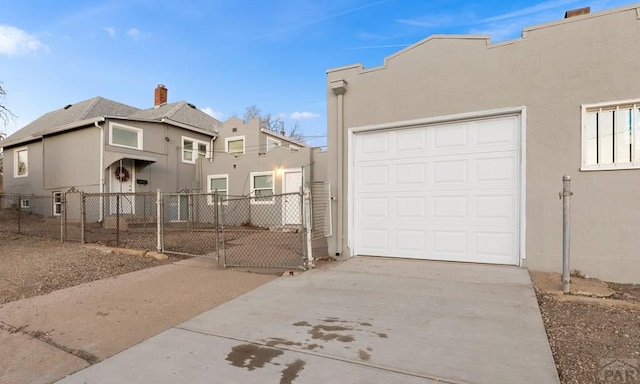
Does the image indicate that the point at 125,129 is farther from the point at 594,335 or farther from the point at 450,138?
the point at 594,335

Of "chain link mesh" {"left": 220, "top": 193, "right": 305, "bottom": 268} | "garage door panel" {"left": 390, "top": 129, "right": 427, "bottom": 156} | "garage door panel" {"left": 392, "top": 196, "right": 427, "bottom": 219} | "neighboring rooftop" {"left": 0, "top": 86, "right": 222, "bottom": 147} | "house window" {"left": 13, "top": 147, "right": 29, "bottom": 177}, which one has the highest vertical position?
"neighboring rooftop" {"left": 0, "top": 86, "right": 222, "bottom": 147}

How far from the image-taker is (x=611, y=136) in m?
4.96

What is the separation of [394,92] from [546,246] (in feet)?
12.1

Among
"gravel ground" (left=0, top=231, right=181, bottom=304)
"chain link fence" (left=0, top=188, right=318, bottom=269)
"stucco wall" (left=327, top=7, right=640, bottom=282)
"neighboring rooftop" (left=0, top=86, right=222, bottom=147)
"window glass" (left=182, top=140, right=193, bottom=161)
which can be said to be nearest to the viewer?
"stucco wall" (left=327, top=7, right=640, bottom=282)

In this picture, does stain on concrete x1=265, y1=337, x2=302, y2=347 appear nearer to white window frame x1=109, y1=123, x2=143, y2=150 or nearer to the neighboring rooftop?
white window frame x1=109, y1=123, x2=143, y2=150

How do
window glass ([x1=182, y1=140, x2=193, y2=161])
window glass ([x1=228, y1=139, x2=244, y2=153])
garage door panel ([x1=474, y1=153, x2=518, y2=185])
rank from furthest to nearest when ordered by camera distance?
window glass ([x1=228, y1=139, x2=244, y2=153]), window glass ([x1=182, y1=140, x2=193, y2=161]), garage door panel ([x1=474, y1=153, x2=518, y2=185])

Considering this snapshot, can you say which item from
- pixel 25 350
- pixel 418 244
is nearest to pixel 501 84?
pixel 418 244

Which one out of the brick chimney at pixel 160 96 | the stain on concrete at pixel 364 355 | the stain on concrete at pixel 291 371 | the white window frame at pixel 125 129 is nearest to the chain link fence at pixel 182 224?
the white window frame at pixel 125 129

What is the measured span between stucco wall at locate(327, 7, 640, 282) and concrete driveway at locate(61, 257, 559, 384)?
3.85 ft

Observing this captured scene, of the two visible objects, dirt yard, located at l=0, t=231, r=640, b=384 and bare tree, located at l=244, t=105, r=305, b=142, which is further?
bare tree, located at l=244, t=105, r=305, b=142

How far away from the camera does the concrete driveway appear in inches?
97.0

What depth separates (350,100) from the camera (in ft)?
22.4

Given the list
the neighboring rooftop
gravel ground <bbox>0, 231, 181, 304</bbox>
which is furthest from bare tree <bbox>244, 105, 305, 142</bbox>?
gravel ground <bbox>0, 231, 181, 304</bbox>

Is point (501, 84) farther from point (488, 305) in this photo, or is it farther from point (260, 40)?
point (260, 40)
